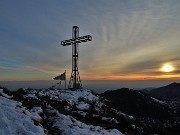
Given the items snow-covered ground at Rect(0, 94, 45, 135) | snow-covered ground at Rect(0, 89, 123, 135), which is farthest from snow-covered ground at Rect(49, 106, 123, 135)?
snow-covered ground at Rect(0, 94, 45, 135)

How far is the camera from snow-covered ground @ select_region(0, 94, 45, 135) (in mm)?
19922

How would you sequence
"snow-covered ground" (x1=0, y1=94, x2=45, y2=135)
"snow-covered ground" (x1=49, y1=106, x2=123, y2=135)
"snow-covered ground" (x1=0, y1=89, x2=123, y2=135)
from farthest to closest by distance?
1. "snow-covered ground" (x1=49, y1=106, x2=123, y2=135)
2. "snow-covered ground" (x1=0, y1=89, x2=123, y2=135)
3. "snow-covered ground" (x1=0, y1=94, x2=45, y2=135)

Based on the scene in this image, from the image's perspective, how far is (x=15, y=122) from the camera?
21.0 m

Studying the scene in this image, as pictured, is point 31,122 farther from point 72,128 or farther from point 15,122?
point 72,128

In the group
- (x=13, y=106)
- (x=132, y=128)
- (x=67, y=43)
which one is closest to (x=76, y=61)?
(x=67, y=43)

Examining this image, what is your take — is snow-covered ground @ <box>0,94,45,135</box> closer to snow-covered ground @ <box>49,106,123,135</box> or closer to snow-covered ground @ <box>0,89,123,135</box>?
snow-covered ground @ <box>0,89,123,135</box>

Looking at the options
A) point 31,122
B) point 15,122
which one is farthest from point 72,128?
point 15,122

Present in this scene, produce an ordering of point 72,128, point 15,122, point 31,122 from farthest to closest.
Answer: point 72,128
point 31,122
point 15,122

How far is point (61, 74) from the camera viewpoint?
56250 mm

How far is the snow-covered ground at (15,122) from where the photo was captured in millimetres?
19922

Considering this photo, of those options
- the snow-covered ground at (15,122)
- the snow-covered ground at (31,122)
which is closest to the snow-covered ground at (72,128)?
the snow-covered ground at (31,122)

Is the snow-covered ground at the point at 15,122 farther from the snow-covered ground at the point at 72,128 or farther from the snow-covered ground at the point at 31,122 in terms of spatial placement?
the snow-covered ground at the point at 72,128

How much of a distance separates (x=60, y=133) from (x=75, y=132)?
4.07ft

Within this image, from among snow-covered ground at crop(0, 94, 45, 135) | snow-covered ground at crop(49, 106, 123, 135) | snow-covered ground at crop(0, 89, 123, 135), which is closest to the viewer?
snow-covered ground at crop(0, 94, 45, 135)
